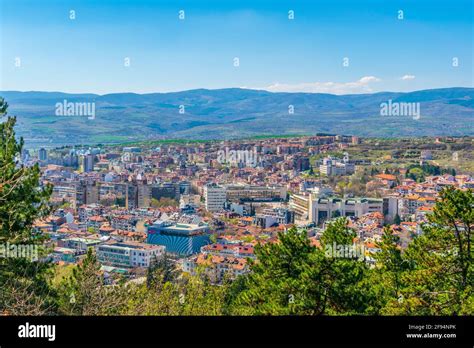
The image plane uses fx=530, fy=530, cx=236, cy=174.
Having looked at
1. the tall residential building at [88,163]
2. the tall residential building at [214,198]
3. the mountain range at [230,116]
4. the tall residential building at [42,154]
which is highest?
the mountain range at [230,116]

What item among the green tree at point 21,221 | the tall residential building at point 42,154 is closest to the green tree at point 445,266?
the green tree at point 21,221

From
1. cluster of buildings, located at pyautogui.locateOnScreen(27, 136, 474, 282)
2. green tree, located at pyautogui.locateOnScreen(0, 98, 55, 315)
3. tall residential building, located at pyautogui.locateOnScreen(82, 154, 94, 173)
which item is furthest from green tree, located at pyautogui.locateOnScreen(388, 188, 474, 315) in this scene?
tall residential building, located at pyautogui.locateOnScreen(82, 154, 94, 173)

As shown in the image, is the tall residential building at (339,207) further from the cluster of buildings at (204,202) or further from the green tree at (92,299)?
the green tree at (92,299)

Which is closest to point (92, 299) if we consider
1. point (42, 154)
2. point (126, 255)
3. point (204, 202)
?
point (126, 255)

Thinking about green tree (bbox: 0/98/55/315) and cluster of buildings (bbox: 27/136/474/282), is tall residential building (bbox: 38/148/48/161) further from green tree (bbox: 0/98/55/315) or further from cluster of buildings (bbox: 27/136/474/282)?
green tree (bbox: 0/98/55/315)

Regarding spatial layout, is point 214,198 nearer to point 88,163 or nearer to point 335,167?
point 335,167
